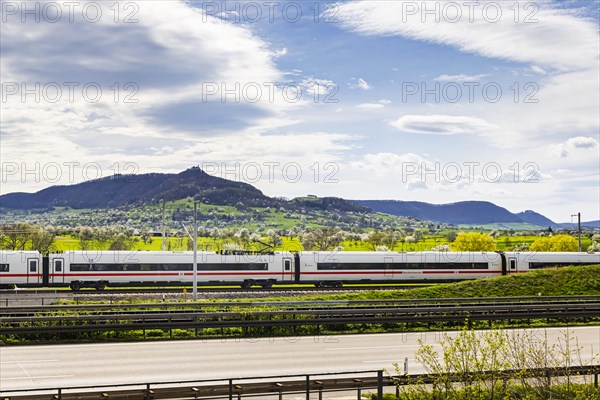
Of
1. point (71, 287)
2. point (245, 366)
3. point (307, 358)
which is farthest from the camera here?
point (71, 287)

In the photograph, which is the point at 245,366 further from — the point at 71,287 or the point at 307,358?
the point at 71,287

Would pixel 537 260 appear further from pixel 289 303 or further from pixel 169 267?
pixel 289 303

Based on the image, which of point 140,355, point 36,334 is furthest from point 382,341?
point 36,334

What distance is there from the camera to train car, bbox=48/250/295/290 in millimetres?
53312

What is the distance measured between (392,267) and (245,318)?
29335 millimetres

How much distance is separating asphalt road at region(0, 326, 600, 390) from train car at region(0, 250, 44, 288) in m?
24.7

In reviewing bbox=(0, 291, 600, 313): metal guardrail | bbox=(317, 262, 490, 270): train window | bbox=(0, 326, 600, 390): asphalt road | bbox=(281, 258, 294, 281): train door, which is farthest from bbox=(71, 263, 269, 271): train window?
bbox=(0, 326, 600, 390): asphalt road

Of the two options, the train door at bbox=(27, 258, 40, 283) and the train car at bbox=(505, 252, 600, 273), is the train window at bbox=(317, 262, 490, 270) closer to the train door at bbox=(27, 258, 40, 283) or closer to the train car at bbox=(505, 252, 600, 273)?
the train car at bbox=(505, 252, 600, 273)

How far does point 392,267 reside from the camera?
60.5 meters

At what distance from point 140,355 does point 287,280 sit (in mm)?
30959

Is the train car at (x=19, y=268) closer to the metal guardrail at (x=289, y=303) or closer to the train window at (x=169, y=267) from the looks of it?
the train window at (x=169, y=267)

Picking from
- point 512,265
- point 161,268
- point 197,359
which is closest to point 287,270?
point 161,268

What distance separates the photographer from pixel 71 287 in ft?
176

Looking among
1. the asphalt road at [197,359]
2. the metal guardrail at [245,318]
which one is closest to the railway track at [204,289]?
the metal guardrail at [245,318]
